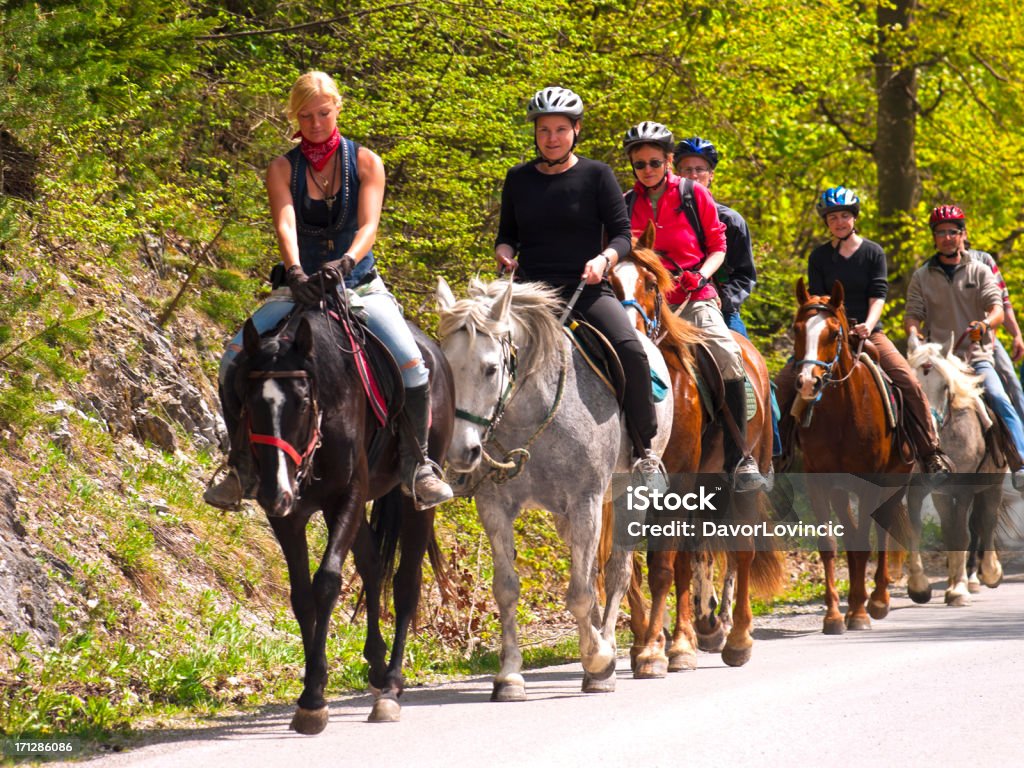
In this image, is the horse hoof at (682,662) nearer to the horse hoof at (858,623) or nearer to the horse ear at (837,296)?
the horse hoof at (858,623)

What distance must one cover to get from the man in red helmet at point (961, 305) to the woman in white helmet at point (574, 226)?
754cm

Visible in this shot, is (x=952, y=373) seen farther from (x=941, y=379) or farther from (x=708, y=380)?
(x=708, y=380)

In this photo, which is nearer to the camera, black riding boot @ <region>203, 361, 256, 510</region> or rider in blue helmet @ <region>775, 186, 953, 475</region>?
black riding boot @ <region>203, 361, 256, 510</region>

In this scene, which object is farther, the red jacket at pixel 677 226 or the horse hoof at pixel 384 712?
the red jacket at pixel 677 226

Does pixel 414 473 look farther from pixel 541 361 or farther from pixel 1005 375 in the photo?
pixel 1005 375

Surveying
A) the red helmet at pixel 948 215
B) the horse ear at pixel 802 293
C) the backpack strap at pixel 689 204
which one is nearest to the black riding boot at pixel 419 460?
the backpack strap at pixel 689 204

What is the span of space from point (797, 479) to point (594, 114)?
4328mm

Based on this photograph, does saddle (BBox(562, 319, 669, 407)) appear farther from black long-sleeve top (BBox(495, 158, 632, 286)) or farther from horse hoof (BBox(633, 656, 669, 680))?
horse hoof (BBox(633, 656, 669, 680))

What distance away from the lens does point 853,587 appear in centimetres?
1282

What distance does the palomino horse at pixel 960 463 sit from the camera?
15.3m

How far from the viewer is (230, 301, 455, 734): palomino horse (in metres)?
6.89

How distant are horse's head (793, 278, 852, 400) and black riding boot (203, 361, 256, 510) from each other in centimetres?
619

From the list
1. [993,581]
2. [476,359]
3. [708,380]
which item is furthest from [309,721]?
[993,581]

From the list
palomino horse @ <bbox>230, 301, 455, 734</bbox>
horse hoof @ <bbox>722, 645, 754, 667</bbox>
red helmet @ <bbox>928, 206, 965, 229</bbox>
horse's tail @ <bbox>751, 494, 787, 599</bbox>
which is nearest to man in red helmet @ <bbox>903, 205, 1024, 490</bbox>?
red helmet @ <bbox>928, 206, 965, 229</bbox>
